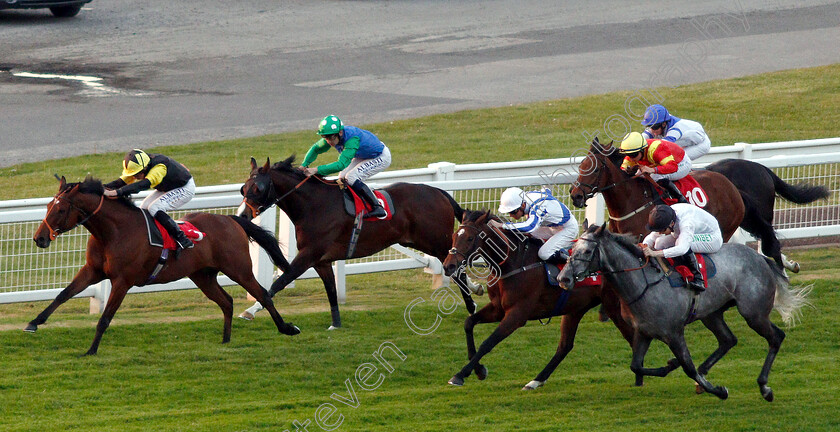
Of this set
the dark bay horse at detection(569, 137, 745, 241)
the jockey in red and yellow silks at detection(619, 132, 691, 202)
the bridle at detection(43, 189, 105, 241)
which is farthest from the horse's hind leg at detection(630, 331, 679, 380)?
the bridle at detection(43, 189, 105, 241)

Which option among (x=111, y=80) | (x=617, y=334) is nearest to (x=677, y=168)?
(x=617, y=334)

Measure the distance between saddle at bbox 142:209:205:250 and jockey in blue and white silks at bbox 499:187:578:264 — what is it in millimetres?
2472

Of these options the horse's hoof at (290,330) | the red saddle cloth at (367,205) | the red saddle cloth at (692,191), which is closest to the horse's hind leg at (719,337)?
the red saddle cloth at (692,191)

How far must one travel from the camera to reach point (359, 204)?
930cm

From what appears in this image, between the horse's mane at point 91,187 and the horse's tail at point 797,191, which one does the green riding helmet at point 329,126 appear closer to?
the horse's mane at point 91,187

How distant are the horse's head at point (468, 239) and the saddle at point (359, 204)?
2.02 m

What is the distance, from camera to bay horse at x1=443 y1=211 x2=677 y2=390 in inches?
291

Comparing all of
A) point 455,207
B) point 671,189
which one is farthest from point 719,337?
point 455,207

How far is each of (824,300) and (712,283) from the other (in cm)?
292

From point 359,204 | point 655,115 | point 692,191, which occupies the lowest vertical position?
point 359,204

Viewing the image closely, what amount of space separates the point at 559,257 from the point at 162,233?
9.89 feet

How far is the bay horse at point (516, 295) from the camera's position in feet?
24.2

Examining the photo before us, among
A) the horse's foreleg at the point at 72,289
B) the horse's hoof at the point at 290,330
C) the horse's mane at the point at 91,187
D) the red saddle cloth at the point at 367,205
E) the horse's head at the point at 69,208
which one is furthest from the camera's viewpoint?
the red saddle cloth at the point at 367,205

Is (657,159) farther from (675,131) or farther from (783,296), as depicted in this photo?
(783,296)
